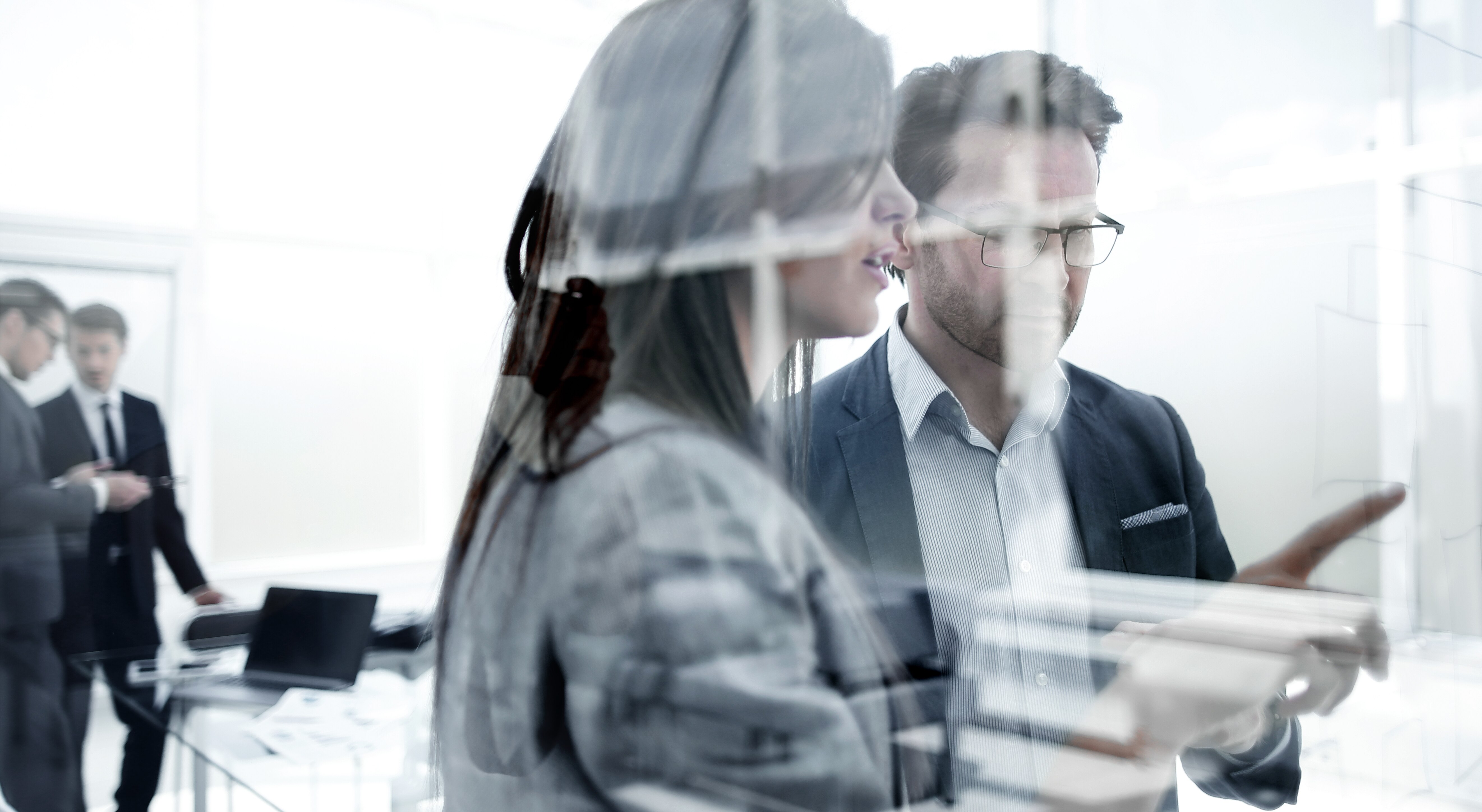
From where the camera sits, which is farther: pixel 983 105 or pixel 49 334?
pixel 49 334

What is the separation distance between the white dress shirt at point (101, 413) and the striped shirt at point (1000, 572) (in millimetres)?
1502

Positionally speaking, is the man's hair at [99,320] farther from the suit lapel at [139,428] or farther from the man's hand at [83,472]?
the man's hand at [83,472]

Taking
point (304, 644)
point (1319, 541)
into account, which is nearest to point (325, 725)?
point (304, 644)

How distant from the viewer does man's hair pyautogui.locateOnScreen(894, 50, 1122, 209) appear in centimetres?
68

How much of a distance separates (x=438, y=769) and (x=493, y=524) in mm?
347

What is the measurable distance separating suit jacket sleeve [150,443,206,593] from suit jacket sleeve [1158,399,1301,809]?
1.59 meters

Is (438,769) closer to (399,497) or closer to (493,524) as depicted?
(493,524)

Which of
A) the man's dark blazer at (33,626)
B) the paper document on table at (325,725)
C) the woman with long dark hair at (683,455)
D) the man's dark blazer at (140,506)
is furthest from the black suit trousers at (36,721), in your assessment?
the woman with long dark hair at (683,455)

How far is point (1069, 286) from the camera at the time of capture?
0.67 metres

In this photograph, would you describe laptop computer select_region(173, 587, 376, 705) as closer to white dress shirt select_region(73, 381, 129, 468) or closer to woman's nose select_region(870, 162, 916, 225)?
white dress shirt select_region(73, 381, 129, 468)

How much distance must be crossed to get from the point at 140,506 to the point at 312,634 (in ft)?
1.28

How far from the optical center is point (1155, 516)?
666 millimetres

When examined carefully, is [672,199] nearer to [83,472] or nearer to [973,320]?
[973,320]

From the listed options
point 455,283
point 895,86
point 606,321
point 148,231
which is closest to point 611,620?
point 606,321
